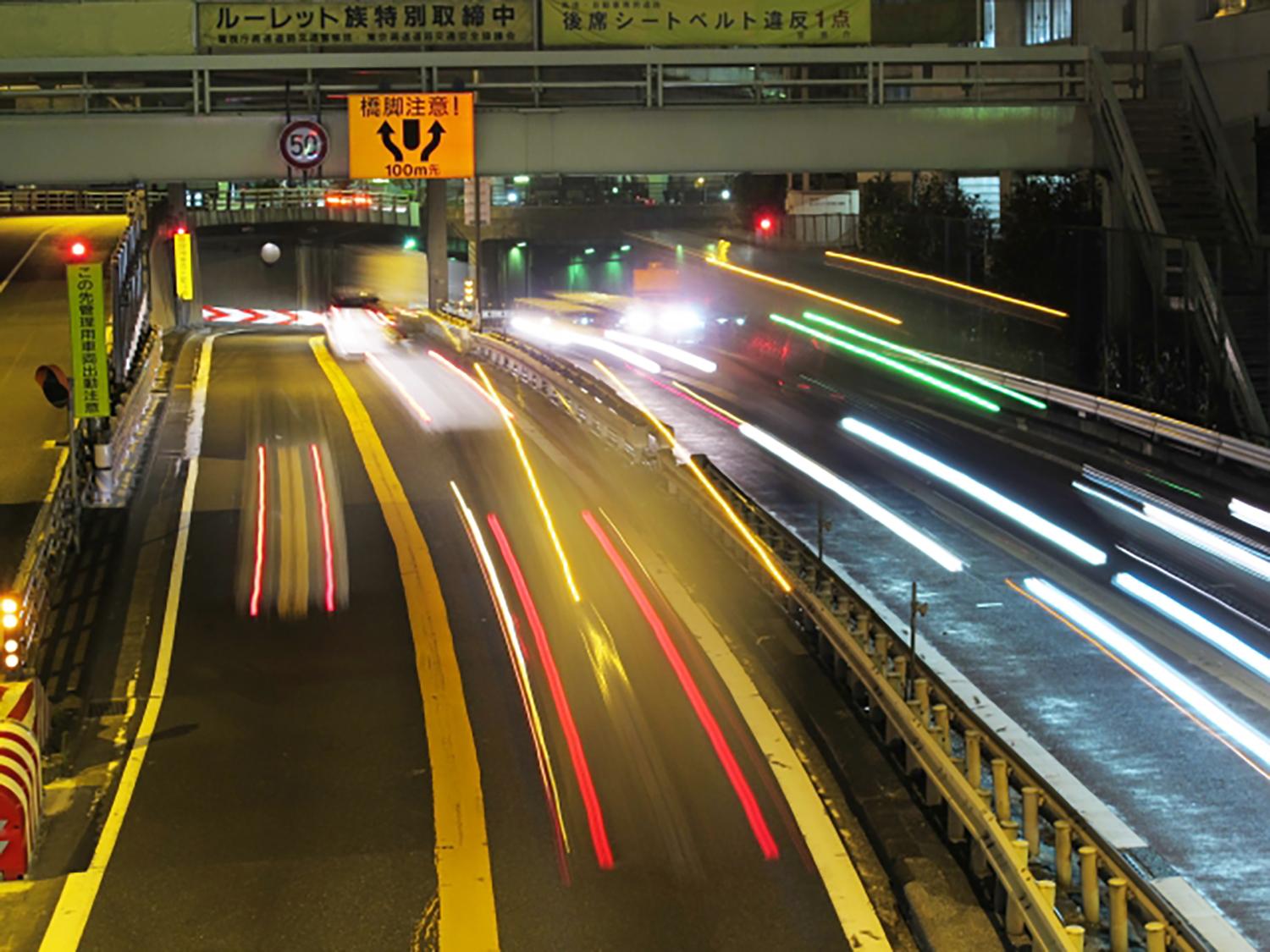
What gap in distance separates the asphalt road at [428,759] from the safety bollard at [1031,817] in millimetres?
1358

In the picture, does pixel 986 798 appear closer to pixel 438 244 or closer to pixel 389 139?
pixel 389 139

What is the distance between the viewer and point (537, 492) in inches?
906

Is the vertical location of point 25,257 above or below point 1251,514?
above

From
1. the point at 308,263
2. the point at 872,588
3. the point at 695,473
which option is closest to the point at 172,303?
the point at 308,263

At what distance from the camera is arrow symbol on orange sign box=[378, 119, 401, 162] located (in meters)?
26.0

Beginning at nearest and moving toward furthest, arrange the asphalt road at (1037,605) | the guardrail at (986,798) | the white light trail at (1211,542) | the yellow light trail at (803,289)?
the guardrail at (986,798)
the asphalt road at (1037,605)
the white light trail at (1211,542)
the yellow light trail at (803,289)

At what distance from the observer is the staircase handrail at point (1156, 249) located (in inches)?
1019

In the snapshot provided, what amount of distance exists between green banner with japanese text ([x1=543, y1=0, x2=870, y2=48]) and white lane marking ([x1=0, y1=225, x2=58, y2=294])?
21742 mm

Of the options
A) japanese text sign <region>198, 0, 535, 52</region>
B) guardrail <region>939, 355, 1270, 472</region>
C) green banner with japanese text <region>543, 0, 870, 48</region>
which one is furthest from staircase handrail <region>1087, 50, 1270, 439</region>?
japanese text sign <region>198, 0, 535, 52</region>

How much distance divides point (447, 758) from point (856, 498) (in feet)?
38.1

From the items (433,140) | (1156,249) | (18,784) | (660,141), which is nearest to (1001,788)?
(18,784)

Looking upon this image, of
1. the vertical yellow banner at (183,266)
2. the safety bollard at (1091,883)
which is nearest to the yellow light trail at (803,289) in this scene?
the vertical yellow banner at (183,266)

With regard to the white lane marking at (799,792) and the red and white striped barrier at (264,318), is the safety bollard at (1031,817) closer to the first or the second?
the white lane marking at (799,792)

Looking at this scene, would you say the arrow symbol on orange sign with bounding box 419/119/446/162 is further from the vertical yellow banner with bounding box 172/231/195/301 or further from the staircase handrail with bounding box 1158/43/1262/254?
the vertical yellow banner with bounding box 172/231/195/301
